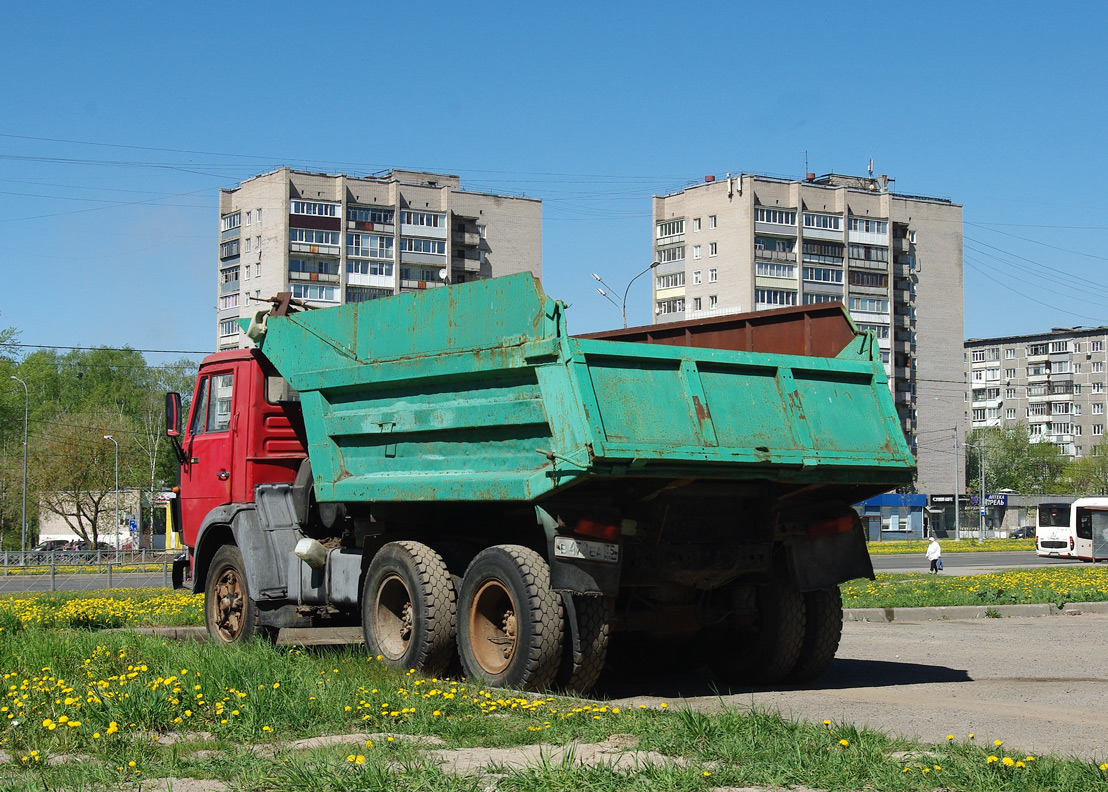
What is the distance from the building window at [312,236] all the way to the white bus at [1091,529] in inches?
2136

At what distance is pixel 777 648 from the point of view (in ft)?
30.4

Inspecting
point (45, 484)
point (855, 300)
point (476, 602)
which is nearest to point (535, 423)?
point (476, 602)

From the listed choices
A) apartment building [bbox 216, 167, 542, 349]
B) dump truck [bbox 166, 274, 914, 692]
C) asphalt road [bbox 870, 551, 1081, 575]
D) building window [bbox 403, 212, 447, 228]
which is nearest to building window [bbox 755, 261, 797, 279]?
apartment building [bbox 216, 167, 542, 349]

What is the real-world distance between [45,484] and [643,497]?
71.4 m

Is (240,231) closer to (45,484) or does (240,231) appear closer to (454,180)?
(454,180)

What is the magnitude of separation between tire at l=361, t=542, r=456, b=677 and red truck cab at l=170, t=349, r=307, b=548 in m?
2.19

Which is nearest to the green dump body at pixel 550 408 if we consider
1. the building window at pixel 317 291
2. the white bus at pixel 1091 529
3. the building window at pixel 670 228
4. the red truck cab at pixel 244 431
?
the red truck cab at pixel 244 431

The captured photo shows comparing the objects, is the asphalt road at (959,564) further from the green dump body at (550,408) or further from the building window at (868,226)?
the building window at (868,226)

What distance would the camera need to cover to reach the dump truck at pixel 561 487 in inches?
318

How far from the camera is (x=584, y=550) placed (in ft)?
26.4

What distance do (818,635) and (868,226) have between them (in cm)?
9288

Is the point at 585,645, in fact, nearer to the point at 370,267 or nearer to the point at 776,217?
the point at 370,267

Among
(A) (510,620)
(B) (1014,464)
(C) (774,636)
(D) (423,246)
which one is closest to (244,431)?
(A) (510,620)

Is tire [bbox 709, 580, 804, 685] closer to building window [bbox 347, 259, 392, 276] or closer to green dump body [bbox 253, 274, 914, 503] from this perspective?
green dump body [bbox 253, 274, 914, 503]
